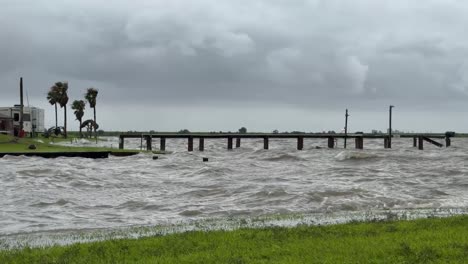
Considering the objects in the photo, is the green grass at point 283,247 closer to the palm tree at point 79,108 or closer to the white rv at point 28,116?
the white rv at point 28,116

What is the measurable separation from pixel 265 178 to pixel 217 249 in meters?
22.9

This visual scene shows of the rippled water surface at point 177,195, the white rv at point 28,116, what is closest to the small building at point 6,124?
the white rv at point 28,116

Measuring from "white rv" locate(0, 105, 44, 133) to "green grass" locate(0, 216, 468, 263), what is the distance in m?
85.6

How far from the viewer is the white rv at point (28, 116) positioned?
325 feet

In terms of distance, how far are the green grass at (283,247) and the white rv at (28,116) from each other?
85.6 m

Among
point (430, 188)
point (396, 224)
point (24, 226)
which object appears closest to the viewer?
point (396, 224)

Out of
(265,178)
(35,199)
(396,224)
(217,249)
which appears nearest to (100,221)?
(35,199)

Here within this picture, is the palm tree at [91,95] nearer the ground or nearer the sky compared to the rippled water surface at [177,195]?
nearer the sky

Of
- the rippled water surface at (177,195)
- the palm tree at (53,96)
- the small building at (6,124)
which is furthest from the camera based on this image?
the palm tree at (53,96)

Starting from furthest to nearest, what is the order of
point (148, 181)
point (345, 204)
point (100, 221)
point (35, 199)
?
1. point (148, 181)
2. point (35, 199)
3. point (345, 204)
4. point (100, 221)

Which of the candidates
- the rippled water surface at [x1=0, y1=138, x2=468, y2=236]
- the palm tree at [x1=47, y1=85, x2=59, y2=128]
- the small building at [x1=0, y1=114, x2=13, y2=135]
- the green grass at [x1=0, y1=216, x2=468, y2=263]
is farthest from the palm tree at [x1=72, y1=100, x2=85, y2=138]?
the green grass at [x1=0, y1=216, x2=468, y2=263]

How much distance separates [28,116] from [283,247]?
10702 cm

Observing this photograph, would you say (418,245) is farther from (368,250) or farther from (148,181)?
(148,181)

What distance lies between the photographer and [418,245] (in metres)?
10.2
